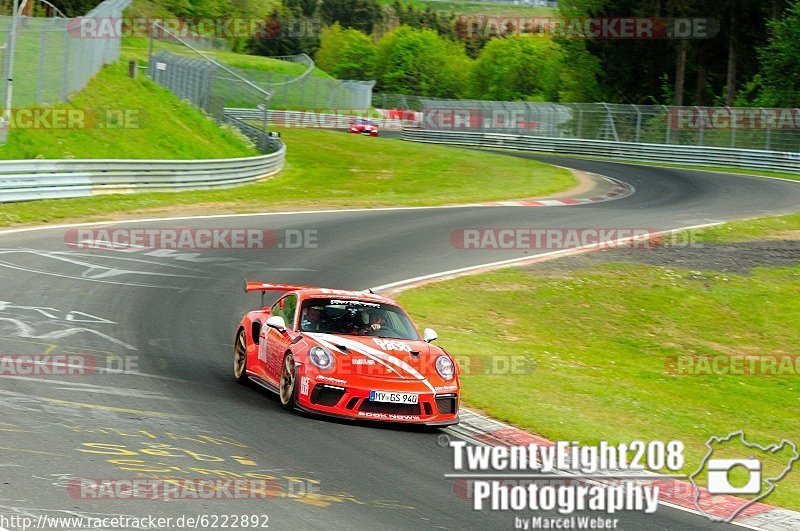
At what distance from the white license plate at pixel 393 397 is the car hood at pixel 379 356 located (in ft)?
0.79

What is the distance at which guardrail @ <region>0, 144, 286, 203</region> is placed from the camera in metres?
25.5

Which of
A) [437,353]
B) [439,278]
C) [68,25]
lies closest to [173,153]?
[68,25]

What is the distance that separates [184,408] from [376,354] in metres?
2.06

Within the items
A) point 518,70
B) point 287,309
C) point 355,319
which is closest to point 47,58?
point 287,309

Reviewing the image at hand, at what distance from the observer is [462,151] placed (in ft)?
174

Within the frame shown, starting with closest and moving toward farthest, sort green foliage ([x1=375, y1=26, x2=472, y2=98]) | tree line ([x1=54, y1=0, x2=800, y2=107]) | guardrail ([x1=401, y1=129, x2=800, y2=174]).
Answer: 1. guardrail ([x1=401, y1=129, x2=800, y2=174])
2. tree line ([x1=54, y1=0, x2=800, y2=107])
3. green foliage ([x1=375, y1=26, x2=472, y2=98])

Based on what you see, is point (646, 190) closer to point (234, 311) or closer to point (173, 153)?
point (173, 153)

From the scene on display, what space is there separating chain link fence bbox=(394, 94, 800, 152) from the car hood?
4256cm

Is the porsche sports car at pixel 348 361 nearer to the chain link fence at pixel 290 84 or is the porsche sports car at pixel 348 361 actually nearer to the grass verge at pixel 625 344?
the grass verge at pixel 625 344

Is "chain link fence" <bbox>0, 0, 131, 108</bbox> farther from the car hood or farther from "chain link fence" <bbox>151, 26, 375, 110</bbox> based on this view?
"chain link fence" <bbox>151, 26, 375, 110</bbox>

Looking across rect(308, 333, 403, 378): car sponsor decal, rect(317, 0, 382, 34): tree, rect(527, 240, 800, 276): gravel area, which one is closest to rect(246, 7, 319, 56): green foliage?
rect(317, 0, 382, 34): tree

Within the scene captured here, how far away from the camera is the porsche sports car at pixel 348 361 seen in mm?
10805

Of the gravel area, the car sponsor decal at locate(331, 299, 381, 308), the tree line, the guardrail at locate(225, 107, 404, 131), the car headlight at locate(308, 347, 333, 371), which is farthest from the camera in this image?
Result: the guardrail at locate(225, 107, 404, 131)

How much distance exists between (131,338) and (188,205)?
15.6 meters
